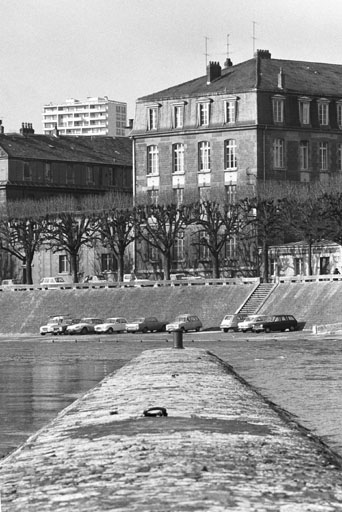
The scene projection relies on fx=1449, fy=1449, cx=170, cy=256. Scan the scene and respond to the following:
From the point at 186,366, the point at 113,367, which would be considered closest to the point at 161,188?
the point at 113,367

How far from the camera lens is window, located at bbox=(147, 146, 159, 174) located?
14838cm

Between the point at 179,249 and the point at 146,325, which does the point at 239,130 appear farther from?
the point at 146,325

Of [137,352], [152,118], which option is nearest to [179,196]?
[152,118]

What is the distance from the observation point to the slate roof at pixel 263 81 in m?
143

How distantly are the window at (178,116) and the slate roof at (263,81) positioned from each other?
1156 millimetres

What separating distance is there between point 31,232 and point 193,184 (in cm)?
1692

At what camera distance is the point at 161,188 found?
5758 inches

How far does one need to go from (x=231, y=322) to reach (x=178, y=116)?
42610mm

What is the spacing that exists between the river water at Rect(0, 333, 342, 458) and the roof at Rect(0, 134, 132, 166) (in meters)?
66.5

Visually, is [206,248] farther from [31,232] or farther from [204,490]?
[204,490]

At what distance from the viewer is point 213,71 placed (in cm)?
14850

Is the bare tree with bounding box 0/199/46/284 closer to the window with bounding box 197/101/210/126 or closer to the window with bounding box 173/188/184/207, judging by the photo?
the window with bounding box 173/188/184/207

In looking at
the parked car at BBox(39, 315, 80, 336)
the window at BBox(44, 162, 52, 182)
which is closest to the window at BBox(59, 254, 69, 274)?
the window at BBox(44, 162, 52, 182)

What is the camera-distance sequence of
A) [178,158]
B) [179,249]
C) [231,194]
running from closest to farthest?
1. [231,194]
2. [179,249]
3. [178,158]
